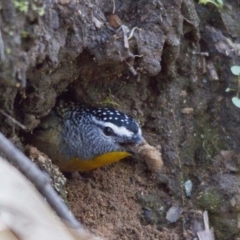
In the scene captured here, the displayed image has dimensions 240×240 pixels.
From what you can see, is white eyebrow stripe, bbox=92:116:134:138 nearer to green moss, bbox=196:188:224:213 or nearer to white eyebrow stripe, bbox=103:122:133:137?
white eyebrow stripe, bbox=103:122:133:137

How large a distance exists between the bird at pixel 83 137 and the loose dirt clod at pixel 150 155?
10cm

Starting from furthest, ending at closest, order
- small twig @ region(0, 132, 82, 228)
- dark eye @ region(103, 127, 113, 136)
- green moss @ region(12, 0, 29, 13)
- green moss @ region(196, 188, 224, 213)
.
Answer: green moss @ region(196, 188, 224, 213)
dark eye @ region(103, 127, 113, 136)
green moss @ region(12, 0, 29, 13)
small twig @ region(0, 132, 82, 228)

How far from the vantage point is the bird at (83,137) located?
3979 millimetres

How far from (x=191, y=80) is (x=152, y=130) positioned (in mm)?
480

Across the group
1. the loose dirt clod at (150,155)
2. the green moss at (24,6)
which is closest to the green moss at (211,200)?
the loose dirt clod at (150,155)

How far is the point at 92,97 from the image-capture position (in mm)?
4203

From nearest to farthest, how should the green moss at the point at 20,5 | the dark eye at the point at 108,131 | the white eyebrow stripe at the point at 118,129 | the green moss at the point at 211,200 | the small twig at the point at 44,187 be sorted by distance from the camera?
the small twig at the point at 44,187, the green moss at the point at 20,5, the white eyebrow stripe at the point at 118,129, the dark eye at the point at 108,131, the green moss at the point at 211,200

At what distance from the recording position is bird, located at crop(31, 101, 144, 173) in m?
3.98

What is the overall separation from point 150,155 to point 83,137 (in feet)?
1.59

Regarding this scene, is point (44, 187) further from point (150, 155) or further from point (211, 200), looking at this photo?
point (211, 200)

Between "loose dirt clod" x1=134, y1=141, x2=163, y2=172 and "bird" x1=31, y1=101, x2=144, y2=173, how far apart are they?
0.32 ft

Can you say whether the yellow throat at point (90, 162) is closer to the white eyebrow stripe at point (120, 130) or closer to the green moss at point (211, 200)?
the white eyebrow stripe at point (120, 130)

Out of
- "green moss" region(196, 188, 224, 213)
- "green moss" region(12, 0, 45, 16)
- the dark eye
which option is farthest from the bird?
"green moss" region(12, 0, 45, 16)

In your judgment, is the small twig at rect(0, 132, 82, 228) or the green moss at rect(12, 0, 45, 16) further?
the green moss at rect(12, 0, 45, 16)
